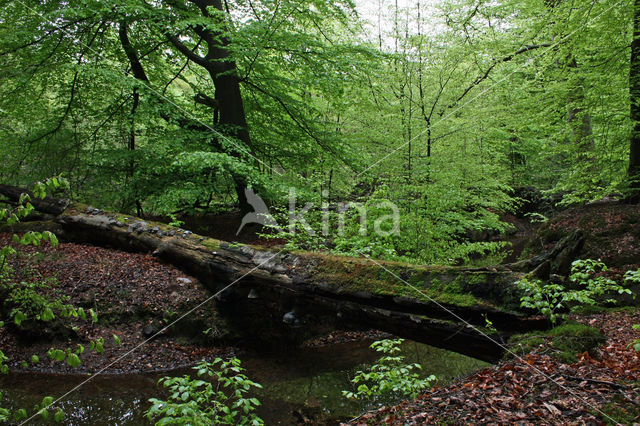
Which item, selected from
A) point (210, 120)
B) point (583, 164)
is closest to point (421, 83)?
point (583, 164)

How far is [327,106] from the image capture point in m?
11.2

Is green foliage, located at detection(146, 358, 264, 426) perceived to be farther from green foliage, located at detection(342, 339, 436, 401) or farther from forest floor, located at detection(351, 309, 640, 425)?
forest floor, located at detection(351, 309, 640, 425)

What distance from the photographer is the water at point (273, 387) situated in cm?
411

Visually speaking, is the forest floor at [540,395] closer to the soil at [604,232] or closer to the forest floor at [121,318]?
the forest floor at [121,318]

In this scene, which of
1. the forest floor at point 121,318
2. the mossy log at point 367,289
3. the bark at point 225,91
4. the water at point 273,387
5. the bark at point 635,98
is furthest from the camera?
the bark at point 225,91

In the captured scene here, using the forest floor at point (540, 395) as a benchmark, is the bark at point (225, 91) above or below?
above

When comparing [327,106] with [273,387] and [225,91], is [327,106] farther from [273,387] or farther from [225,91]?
[273,387]

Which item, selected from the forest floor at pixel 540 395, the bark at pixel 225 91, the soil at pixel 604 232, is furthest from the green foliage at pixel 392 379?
the bark at pixel 225 91

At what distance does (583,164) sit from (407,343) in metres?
5.49

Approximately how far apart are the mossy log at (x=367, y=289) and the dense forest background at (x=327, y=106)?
52.3 inches

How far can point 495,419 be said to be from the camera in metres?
2.54

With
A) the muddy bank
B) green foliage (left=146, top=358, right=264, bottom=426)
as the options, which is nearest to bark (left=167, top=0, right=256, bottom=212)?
the muddy bank

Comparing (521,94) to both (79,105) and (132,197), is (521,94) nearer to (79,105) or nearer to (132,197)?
(132,197)

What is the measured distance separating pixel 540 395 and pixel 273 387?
3436 mm
